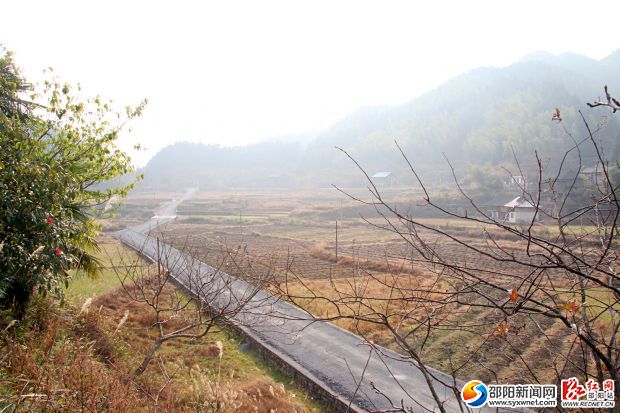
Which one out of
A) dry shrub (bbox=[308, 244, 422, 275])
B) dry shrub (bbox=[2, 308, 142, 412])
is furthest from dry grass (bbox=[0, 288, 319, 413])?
dry shrub (bbox=[308, 244, 422, 275])

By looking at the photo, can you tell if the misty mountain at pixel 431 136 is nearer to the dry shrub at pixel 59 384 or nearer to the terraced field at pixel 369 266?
the terraced field at pixel 369 266

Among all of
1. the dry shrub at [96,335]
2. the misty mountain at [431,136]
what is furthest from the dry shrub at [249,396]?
the misty mountain at [431,136]

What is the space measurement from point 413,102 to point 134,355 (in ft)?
506

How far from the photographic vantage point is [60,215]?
736cm

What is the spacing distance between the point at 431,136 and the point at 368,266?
324 ft

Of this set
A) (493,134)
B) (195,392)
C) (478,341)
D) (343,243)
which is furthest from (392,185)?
(195,392)

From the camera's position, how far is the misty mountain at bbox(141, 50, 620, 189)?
93062mm

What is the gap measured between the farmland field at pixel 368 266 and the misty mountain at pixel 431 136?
110ft

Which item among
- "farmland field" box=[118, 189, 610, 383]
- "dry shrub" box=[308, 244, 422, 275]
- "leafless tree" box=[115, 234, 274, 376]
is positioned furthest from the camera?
"dry shrub" box=[308, 244, 422, 275]

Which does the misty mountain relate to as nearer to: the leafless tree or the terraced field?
the terraced field

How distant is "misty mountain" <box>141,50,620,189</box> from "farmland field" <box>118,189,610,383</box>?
33.4 metres

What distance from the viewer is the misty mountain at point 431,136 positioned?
305ft

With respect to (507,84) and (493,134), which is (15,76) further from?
(507,84)

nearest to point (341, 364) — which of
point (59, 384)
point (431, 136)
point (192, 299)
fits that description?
point (192, 299)
